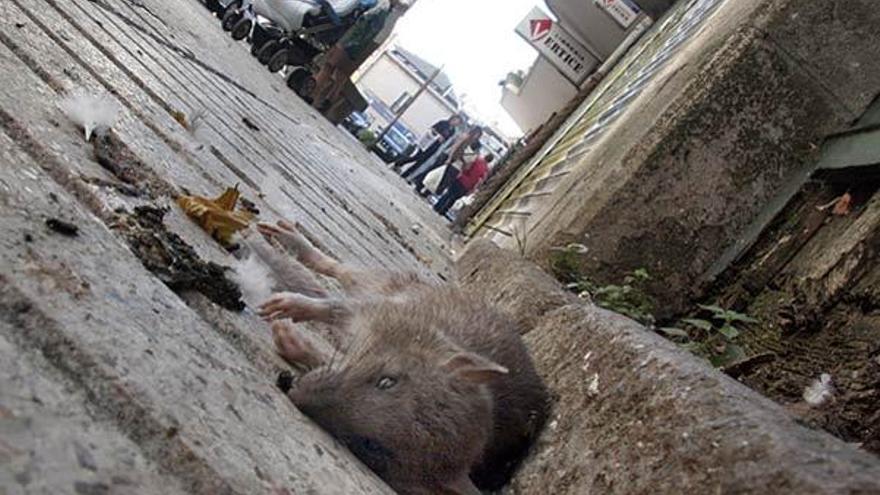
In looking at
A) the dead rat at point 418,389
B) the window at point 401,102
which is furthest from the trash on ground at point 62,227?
the window at point 401,102

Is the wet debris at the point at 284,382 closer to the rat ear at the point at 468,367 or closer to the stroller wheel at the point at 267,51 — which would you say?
the rat ear at the point at 468,367

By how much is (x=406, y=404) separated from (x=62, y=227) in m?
0.91

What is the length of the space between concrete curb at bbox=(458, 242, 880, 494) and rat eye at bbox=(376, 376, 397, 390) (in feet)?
1.33

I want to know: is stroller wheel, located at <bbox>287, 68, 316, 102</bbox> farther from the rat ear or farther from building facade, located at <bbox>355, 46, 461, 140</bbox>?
building facade, located at <bbox>355, 46, 461, 140</bbox>

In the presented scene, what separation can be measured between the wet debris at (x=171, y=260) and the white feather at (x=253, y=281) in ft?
0.74

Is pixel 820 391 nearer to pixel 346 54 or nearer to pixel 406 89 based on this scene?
pixel 346 54

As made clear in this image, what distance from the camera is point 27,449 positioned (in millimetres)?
967

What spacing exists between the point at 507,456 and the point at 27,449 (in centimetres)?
177

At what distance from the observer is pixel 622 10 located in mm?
11961

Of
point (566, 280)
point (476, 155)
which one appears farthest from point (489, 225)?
point (476, 155)

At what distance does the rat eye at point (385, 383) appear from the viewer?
2197 millimetres

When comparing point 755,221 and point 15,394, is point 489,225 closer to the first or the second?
point 755,221

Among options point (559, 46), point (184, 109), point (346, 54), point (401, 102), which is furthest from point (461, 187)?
point (401, 102)

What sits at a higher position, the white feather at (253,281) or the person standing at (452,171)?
the white feather at (253,281)
